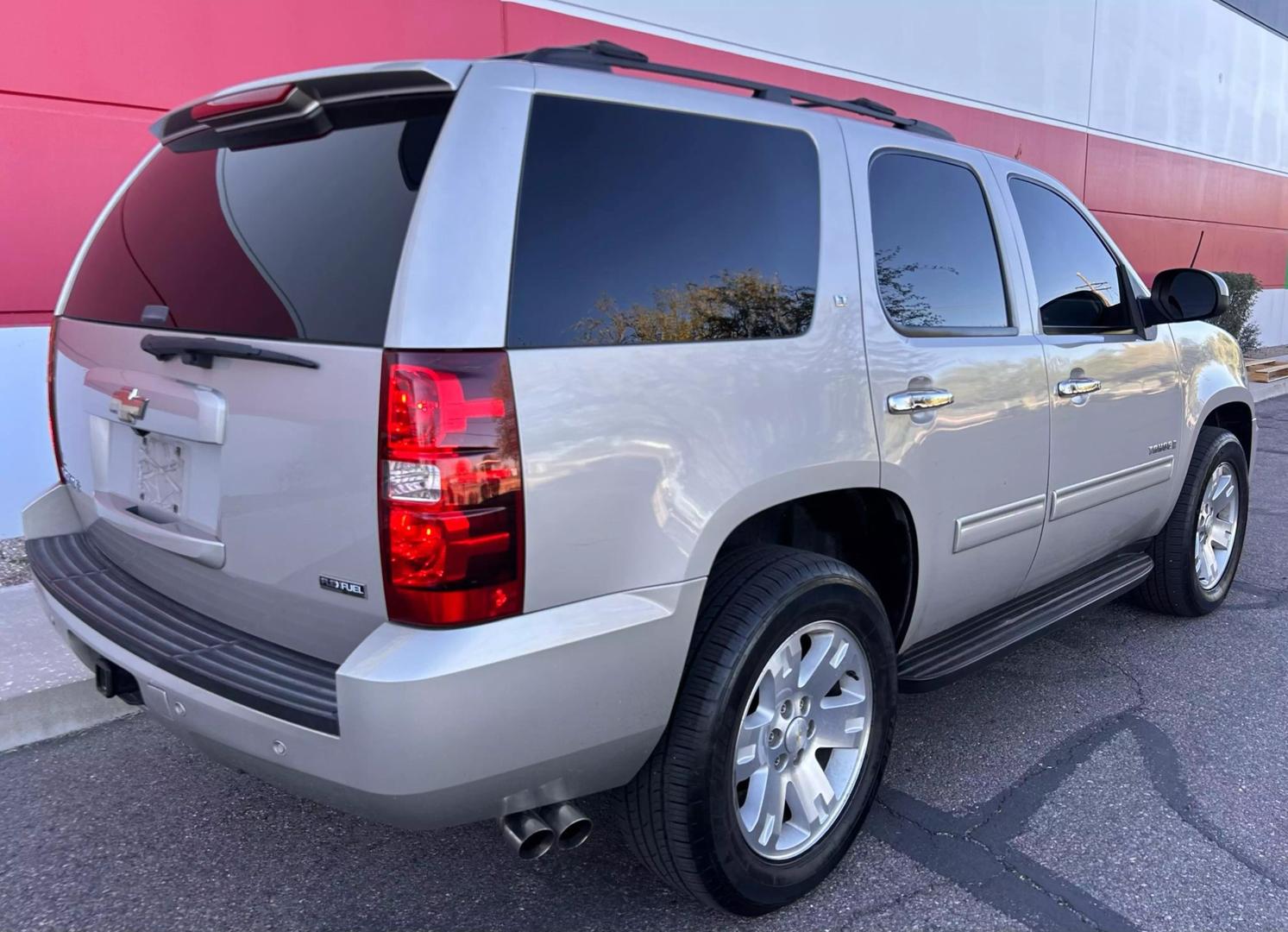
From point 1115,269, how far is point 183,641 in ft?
11.6

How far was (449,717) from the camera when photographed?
1.85 m

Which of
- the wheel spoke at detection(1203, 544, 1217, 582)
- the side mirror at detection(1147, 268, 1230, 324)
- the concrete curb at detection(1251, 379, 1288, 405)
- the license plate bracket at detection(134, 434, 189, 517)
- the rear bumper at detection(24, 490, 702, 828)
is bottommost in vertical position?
the concrete curb at detection(1251, 379, 1288, 405)

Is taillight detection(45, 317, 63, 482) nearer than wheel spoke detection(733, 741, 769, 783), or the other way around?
wheel spoke detection(733, 741, 769, 783)

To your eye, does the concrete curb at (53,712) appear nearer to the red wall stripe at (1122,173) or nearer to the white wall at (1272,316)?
the red wall stripe at (1122,173)

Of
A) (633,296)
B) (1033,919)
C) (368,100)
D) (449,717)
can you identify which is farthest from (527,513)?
(1033,919)

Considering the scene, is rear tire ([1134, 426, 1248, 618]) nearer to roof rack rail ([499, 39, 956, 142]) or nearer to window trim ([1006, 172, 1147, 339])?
window trim ([1006, 172, 1147, 339])

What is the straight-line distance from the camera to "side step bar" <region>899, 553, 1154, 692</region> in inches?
118

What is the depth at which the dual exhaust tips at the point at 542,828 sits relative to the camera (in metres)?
2.09

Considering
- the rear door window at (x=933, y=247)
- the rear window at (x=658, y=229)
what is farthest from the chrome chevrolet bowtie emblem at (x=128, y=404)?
the rear door window at (x=933, y=247)

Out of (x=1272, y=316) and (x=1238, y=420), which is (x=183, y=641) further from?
(x=1272, y=316)

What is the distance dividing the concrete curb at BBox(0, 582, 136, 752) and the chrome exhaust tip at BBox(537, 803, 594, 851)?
225cm

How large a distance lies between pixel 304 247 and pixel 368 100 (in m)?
0.33

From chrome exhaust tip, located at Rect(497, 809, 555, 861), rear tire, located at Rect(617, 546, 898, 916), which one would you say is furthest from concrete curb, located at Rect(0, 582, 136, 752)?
rear tire, located at Rect(617, 546, 898, 916)

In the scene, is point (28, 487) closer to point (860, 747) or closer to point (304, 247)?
point (304, 247)
